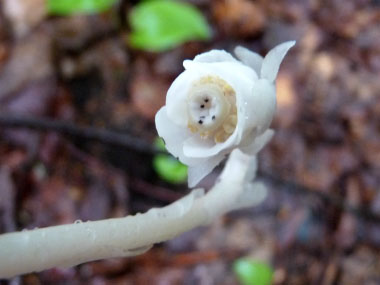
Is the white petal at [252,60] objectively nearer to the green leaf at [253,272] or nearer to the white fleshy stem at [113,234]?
the white fleshy stem at [113,234]

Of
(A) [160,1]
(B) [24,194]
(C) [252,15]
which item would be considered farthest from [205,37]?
(B) [24,194]

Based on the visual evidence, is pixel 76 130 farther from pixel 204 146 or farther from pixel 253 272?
pixel 204 146

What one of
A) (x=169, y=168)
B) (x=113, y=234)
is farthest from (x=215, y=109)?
(x=169, y=168)

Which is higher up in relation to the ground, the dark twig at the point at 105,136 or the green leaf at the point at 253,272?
the dark twig at the point at 105,136

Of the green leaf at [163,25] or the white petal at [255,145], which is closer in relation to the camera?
the white petal at [255,145]

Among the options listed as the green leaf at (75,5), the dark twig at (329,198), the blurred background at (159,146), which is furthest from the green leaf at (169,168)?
the green leaf at (75,5)

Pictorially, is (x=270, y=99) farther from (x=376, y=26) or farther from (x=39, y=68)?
(x=376, y=26)
